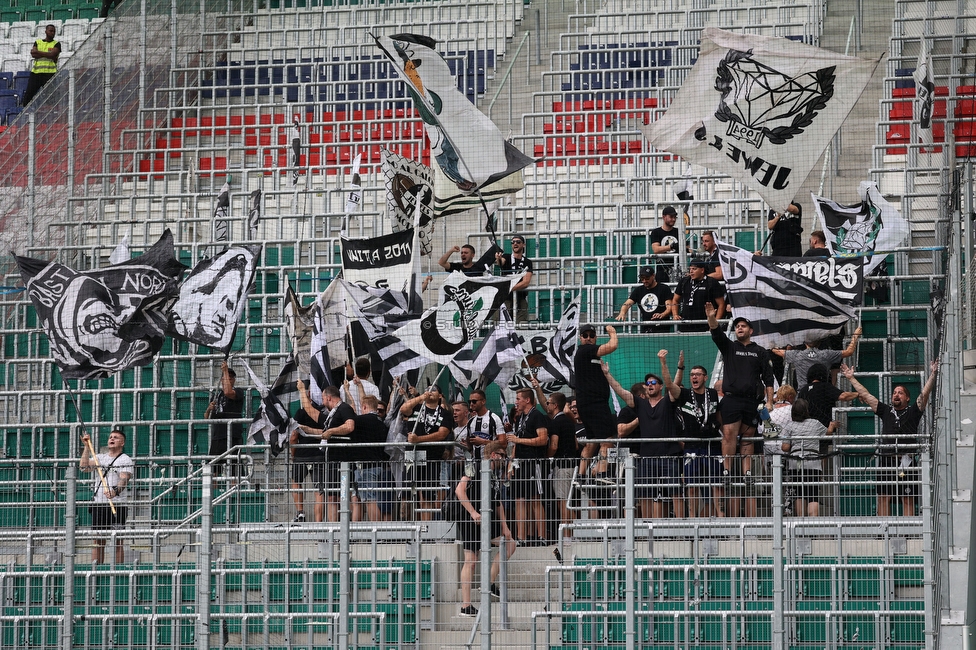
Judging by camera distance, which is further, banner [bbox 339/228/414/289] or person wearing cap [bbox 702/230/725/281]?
person wearing cap [bbox 702/230/725/281]

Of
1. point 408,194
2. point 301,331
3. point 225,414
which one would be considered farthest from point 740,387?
point 225,414

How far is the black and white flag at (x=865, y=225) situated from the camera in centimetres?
1568

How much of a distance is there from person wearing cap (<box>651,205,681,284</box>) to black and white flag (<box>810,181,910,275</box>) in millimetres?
1543

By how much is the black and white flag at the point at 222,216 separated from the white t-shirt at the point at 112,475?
4.12 metres

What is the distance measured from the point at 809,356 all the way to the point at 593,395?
2.12m

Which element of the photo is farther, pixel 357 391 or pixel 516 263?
pixel 516 263

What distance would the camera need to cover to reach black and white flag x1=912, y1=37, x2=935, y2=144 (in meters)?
17.0

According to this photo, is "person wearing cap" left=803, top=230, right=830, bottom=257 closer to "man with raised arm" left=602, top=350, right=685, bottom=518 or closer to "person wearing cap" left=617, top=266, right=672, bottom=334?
"person wearing cap" left=617, top=266, right=672, bottom=334

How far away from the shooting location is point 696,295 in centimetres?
1554

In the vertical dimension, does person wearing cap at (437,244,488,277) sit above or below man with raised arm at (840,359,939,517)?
above

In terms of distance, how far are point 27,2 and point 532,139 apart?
10.1m

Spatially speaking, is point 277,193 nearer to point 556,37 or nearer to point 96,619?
point 556,37

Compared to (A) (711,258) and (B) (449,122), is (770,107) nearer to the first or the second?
(A) (711,258)

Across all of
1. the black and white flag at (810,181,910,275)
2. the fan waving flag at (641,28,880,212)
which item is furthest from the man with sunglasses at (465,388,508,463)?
the black and white flag at (810,181,910,275)
